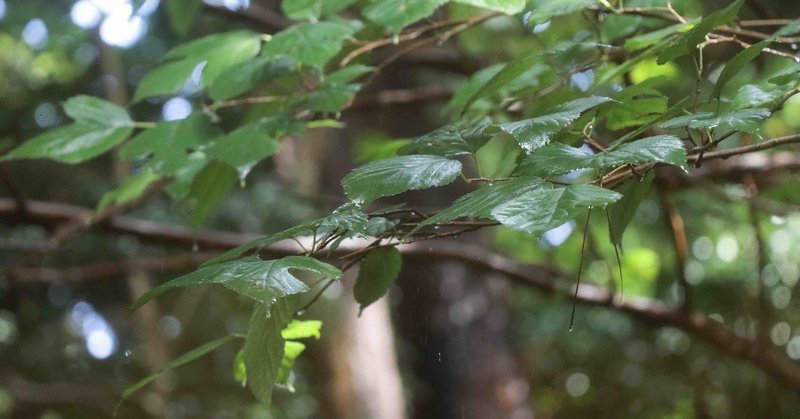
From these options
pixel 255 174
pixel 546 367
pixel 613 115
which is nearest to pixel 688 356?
pixel 546 367

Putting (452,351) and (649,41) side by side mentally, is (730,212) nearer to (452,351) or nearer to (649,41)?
(452,351)

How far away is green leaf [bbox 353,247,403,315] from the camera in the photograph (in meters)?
0.93

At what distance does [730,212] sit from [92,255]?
2.80 m

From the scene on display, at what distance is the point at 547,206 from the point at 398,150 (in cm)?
46

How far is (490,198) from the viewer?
2.18 feet

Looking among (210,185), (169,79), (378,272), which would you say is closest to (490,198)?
(378,272)

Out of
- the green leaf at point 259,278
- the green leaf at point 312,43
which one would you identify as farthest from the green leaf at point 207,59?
the green leaf at point 259,278

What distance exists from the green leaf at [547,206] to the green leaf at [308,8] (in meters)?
0.63

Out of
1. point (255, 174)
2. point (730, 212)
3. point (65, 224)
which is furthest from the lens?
point (255, 174)

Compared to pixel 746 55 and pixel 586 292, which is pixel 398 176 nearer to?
pixel 746 55

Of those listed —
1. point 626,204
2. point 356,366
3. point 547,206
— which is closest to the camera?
point 547,206

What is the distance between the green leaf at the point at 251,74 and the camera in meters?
1.13

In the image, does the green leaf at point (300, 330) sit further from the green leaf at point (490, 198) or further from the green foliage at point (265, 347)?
the green leaf at point (490, 198)

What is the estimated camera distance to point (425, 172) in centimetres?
76
